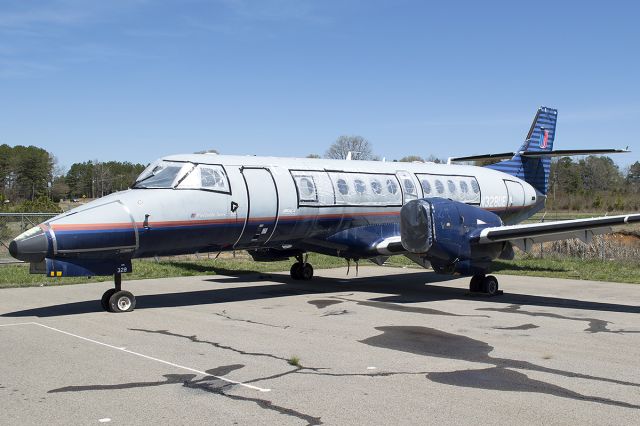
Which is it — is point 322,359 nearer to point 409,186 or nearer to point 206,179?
point 206,179

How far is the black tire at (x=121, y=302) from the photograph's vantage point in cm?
1270

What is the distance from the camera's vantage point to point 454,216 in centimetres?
1445

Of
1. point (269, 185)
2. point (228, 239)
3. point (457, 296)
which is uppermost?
point (269, 185)


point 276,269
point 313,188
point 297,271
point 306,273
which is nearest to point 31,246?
point 313,188

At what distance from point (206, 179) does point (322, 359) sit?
6073 millimetres

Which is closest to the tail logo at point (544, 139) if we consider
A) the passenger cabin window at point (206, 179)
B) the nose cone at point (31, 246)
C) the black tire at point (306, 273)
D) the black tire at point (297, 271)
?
the black tire at point (306, 273)

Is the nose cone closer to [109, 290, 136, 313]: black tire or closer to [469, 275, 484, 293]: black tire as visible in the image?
[109, 290, 136, 313]: black tire

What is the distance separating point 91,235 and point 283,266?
1234 cm

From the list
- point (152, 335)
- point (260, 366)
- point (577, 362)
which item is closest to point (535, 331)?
point (577, 362)

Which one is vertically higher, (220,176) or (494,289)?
(220,176)

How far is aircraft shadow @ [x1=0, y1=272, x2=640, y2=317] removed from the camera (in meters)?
13.6

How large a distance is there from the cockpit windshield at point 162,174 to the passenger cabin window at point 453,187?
7.39 metres

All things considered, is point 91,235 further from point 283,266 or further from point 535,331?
point 283,266

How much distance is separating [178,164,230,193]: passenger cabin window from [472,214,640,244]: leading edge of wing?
578cm
